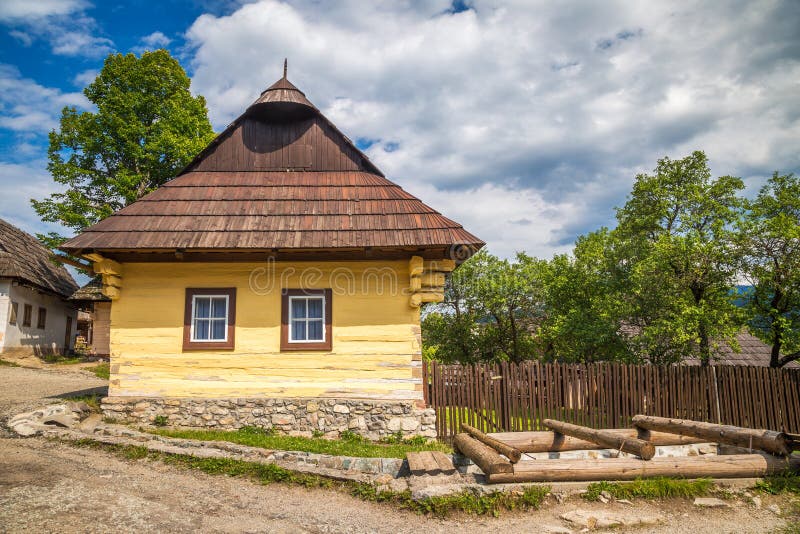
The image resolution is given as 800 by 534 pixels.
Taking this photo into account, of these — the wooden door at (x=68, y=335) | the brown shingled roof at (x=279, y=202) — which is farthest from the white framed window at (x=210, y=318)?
the wooden door at (x=68, y=335)

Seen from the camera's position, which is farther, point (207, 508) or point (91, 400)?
point (91, 400)

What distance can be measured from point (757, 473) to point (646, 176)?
18020 mm

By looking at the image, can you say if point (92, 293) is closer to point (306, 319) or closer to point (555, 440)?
point (306, 319)

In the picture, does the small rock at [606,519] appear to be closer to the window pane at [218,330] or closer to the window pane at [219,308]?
the window pane at [218,330]

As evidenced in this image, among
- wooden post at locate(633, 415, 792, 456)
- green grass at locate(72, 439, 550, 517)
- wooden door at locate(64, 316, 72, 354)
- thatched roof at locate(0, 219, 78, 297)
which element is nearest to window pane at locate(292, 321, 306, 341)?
green grass at locate(72, 439, 550, 517)

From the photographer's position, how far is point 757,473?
612 cm

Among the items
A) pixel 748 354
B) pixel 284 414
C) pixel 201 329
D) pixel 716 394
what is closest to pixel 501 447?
pixel 284 414

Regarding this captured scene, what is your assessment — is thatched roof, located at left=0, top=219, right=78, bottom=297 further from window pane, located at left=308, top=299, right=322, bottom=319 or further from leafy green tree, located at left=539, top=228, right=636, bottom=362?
leafy green tree, located at left=539, top=228, right=636, bottom=362

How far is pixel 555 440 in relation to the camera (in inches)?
284

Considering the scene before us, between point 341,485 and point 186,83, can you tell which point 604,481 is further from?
point 186,83

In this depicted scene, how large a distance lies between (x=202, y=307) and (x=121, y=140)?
14.4 meters

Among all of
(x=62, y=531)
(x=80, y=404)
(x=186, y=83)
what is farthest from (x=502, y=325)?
(x=186, y=83)

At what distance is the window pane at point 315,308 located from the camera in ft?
31.2

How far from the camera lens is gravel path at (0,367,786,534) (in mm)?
4832
